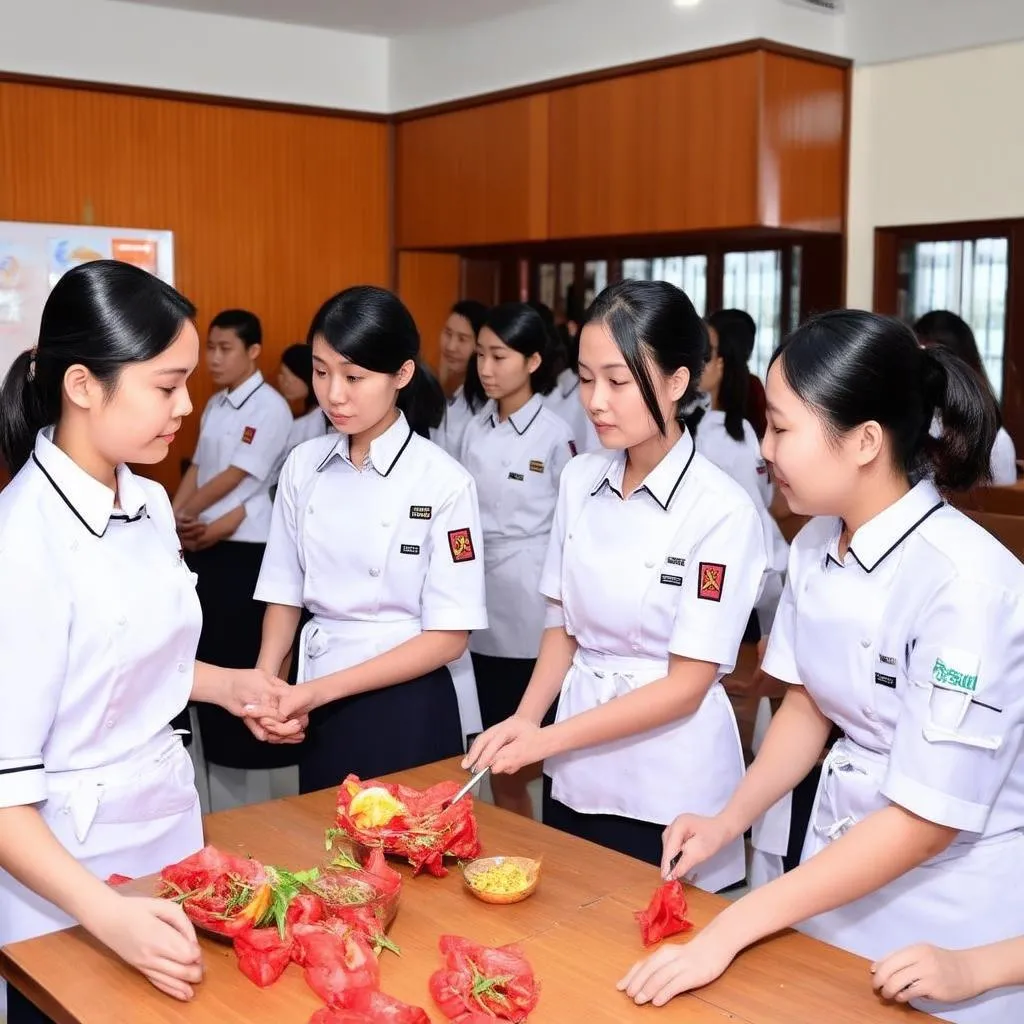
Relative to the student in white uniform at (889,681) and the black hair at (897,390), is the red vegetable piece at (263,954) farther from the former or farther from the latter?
the black hair at (897,390)

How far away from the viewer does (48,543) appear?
5.32 ft

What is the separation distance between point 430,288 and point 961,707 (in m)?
5.52

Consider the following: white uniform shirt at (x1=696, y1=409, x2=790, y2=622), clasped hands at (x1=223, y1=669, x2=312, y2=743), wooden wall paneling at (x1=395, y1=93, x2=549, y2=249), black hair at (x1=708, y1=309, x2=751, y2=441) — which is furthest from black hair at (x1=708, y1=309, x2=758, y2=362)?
clasped hands at (x1=223, y1=669, x2=312, y2=743)

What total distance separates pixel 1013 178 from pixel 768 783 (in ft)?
11.9

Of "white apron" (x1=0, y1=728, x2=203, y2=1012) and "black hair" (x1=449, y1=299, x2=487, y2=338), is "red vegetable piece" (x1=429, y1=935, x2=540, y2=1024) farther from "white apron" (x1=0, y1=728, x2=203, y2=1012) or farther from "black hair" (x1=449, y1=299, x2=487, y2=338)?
"black hair" (x1=449, y1=299, x2=487, y2=338)

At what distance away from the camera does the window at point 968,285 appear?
16.4ft

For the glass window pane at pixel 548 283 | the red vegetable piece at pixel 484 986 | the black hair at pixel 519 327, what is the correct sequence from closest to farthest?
1. the red vegetable piece at pixel 484 986
2. the black hair at pixel 519 327
3. the glass window pane at pixel 548 283

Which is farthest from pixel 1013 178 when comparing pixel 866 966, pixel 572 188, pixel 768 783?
pixel 866 966

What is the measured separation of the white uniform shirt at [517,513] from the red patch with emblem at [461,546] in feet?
5.13

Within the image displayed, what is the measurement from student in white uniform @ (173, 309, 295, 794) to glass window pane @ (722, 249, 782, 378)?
2048 mm

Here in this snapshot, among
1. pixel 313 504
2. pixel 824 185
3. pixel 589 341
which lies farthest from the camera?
pixel 824 185

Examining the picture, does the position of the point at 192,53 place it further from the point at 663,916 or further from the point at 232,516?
the point at 663,916

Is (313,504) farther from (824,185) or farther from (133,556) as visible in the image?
(824,185)

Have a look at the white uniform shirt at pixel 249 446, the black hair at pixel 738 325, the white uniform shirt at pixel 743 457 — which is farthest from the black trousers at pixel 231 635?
the black hair at pixel 738 325
